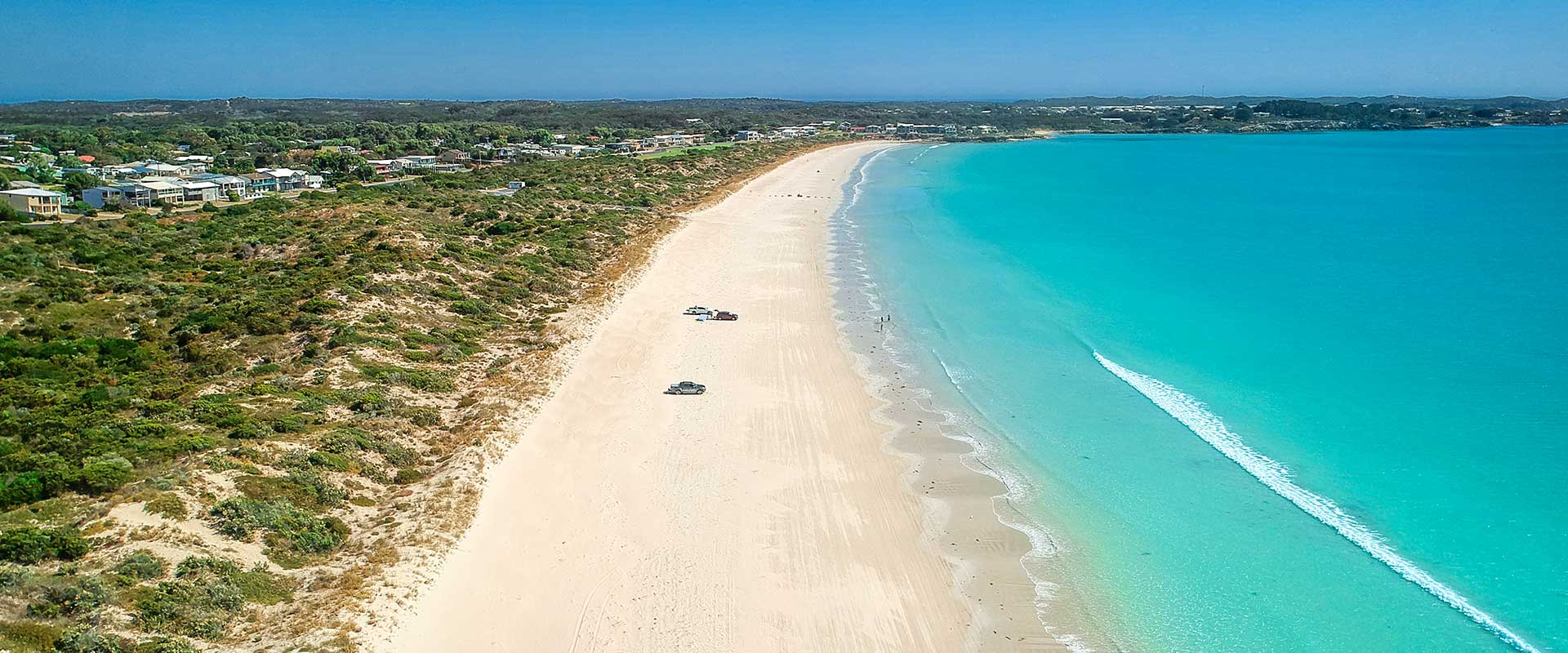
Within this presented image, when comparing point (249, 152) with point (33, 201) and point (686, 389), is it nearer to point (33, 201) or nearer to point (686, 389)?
point (33, 201)

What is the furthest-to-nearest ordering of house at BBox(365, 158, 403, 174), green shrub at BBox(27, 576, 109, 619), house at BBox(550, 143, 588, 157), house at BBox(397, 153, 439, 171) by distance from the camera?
house at BBox(550, 143, 588, 157)
house at BBox(397, 153, 439, 171)
house at BBox(365, 158, 403, 174)
green shrub at BBox(27, 576, 109, 619)

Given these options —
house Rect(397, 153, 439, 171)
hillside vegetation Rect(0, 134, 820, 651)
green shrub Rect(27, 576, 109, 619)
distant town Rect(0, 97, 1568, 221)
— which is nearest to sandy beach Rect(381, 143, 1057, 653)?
hillside vegetation Rect(0, 134, 820, 651)

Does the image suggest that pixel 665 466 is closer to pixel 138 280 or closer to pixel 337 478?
pixel 337 478

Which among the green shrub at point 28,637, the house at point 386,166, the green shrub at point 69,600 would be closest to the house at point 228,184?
the house at point 386,166

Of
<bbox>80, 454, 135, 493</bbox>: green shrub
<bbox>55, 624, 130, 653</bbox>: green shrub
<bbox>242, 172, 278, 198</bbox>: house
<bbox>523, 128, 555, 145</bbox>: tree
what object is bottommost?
<bbox>55, 624, 130, 653</bbox>: green shrub

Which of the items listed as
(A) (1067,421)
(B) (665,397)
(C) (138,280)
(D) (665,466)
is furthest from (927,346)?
(C) (138,280)

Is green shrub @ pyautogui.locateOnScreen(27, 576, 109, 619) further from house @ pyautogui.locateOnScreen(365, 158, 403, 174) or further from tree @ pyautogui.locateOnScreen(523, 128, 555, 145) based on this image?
tree @ pyautogui.locateOnScreen(523, 128, 555, 145)

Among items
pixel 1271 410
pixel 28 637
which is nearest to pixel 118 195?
pixel 28 637
